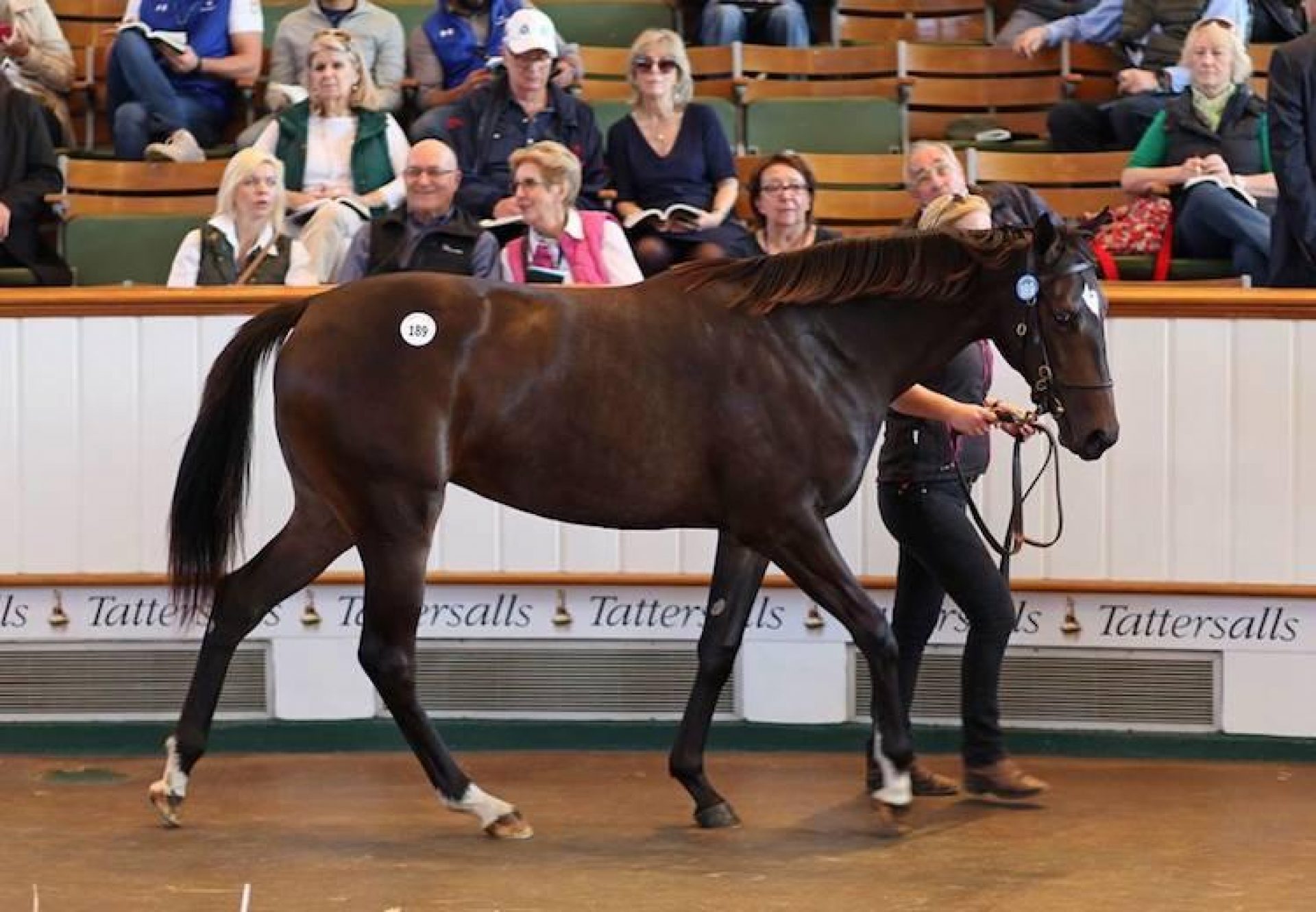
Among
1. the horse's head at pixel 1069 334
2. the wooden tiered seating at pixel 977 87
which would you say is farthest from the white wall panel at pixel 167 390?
the wooden tiered seating at pixel 977 87

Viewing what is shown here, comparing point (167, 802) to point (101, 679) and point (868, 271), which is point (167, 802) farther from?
point (868, 271)

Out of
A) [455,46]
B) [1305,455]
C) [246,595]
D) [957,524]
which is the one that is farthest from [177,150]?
[1305,455]

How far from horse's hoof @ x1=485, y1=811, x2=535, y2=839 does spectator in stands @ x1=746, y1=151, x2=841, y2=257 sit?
236cm

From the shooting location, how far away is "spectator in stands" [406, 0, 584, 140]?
10.5m

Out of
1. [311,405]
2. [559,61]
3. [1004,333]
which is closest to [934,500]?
[1004,333]

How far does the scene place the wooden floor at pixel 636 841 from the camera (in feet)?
18.5

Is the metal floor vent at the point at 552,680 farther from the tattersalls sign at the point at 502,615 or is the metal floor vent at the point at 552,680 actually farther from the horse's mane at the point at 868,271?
the horse's mane at the point at 868,271

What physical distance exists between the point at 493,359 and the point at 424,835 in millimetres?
1283

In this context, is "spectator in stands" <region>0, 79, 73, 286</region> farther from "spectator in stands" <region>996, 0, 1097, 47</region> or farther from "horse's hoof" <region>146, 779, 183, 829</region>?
"spectator in stands" <region>996, 0, 1097, 47</region>

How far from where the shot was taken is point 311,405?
633cm

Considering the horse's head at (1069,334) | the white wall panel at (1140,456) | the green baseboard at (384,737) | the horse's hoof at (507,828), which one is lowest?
the green baseboard at (384,737)

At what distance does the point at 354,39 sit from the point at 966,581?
470 cm

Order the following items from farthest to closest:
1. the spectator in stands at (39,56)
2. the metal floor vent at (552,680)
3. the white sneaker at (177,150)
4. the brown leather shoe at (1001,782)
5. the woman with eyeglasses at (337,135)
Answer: the spectator in stands at (39,56) < the white sneaker at (177,150) < the woman with eyeglasses at (337,135) < the metal floor vent at (552,680) < the brown leather shoe at (1001,782)

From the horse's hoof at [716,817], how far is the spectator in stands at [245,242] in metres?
2.75
